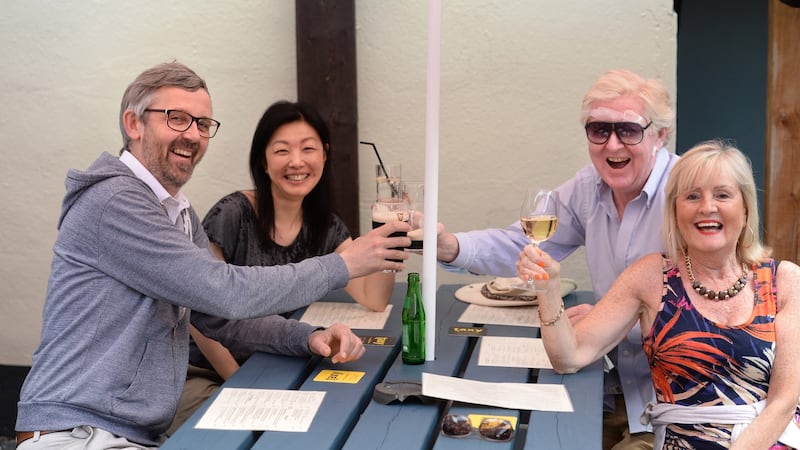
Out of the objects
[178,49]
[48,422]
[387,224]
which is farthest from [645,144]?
[178,49]

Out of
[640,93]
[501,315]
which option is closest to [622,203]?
[640,93]

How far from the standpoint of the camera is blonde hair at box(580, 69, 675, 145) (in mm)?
2922

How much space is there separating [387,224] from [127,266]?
0.74 meters

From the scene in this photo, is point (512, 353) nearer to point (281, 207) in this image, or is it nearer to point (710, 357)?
point (710, 357)

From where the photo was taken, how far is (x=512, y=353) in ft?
8.98

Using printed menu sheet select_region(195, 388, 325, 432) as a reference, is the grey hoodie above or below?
above

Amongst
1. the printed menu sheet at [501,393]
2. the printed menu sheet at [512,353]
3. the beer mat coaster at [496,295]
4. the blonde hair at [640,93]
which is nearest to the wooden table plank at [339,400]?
the printed menu sheet at [501,393]

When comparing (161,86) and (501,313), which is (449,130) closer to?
(501,313)

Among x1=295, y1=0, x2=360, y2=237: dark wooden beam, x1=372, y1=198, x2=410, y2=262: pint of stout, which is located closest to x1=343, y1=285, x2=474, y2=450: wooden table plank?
x1=372, y1=198, x2=410, y2=262: pint of stout

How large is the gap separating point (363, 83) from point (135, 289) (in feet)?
7.41

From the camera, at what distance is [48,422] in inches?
93.0

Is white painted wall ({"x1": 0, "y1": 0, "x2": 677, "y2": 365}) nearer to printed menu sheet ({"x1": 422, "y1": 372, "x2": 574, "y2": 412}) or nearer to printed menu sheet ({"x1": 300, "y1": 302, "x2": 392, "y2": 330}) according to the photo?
printed menu sheet ({"x1": 300, "y1": 302, "x2": 392, "y2": 330})

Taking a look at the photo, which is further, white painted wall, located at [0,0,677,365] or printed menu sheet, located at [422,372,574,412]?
white painted wall, located at [0,0,677,365]

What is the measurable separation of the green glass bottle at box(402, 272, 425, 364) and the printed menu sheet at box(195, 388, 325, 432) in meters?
0.36
